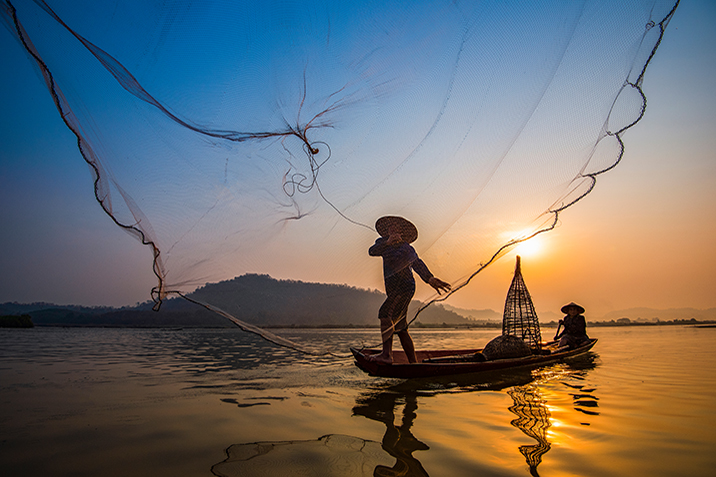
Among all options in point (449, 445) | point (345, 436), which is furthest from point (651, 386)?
point (345, 436)

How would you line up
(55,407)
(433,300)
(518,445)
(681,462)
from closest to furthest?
(681,462) < (518,445) < (55,407) < (433,300)

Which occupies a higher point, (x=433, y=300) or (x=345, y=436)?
(x=433, y=300)

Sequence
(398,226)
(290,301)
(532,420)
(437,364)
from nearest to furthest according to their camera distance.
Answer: (532,420) < (398,226) < (437,364) < (290,301)

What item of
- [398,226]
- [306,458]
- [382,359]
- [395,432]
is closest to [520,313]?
[382,359]

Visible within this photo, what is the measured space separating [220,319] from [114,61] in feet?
12.8

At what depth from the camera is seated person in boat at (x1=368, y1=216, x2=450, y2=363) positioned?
6074mm

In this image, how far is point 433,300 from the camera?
6.12 m

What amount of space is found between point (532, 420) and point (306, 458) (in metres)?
2.54

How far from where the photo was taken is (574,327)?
11703 mm

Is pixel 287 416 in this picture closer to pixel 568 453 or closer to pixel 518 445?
pixel 518 445

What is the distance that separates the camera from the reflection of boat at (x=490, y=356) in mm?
6371

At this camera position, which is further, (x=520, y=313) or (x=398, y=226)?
(x=520, y=313)

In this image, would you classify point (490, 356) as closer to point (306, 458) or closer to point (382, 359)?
point (382, 359)

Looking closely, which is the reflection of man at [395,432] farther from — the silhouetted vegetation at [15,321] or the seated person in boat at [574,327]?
the silhouetted vegetation at [15,321]
